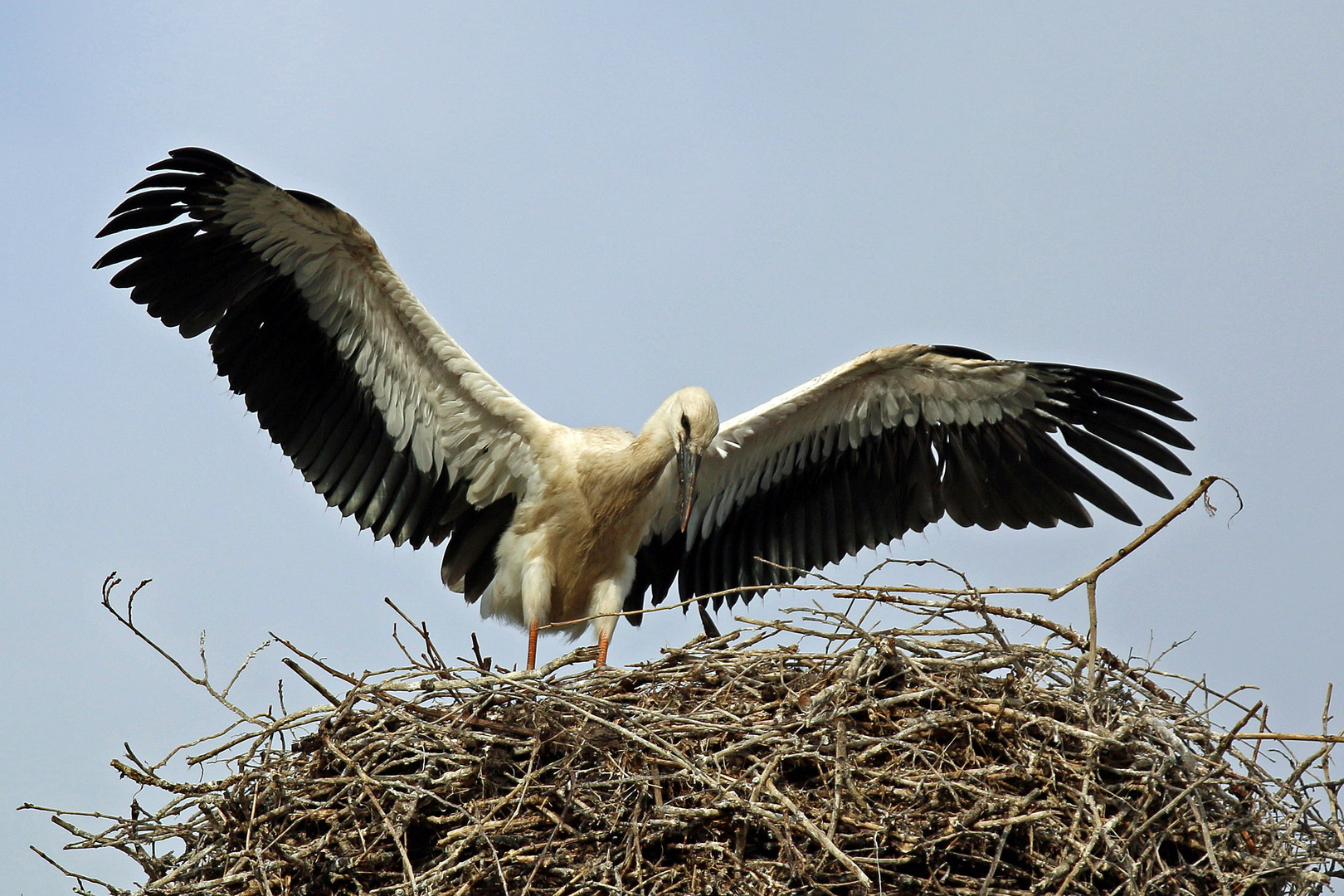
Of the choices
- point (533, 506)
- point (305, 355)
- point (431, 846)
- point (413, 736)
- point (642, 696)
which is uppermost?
point (305, 355)

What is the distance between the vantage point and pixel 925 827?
371cm

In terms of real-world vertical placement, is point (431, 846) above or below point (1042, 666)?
below

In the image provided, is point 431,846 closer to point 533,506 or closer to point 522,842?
point 522,842

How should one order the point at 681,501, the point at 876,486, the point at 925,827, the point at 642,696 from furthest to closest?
the point at 876,486, the point at 681,501, the point at 642,696, the point at 925,827

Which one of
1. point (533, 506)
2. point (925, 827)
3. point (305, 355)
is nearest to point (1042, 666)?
point (925, 827)

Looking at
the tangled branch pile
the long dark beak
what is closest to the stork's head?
the long dark beak

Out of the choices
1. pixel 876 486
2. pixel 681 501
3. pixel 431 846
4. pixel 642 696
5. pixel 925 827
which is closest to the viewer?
pixel 925 827

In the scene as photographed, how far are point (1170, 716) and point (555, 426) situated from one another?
2813 mm

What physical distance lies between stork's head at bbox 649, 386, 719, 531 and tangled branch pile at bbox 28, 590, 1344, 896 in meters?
1.19

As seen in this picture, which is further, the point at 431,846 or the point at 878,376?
the point at 878,376

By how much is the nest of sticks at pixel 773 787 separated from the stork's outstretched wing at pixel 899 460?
5.25 ft

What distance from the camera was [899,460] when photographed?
235 inches

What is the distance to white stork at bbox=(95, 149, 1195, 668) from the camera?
17.4ft

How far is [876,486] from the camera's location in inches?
238
